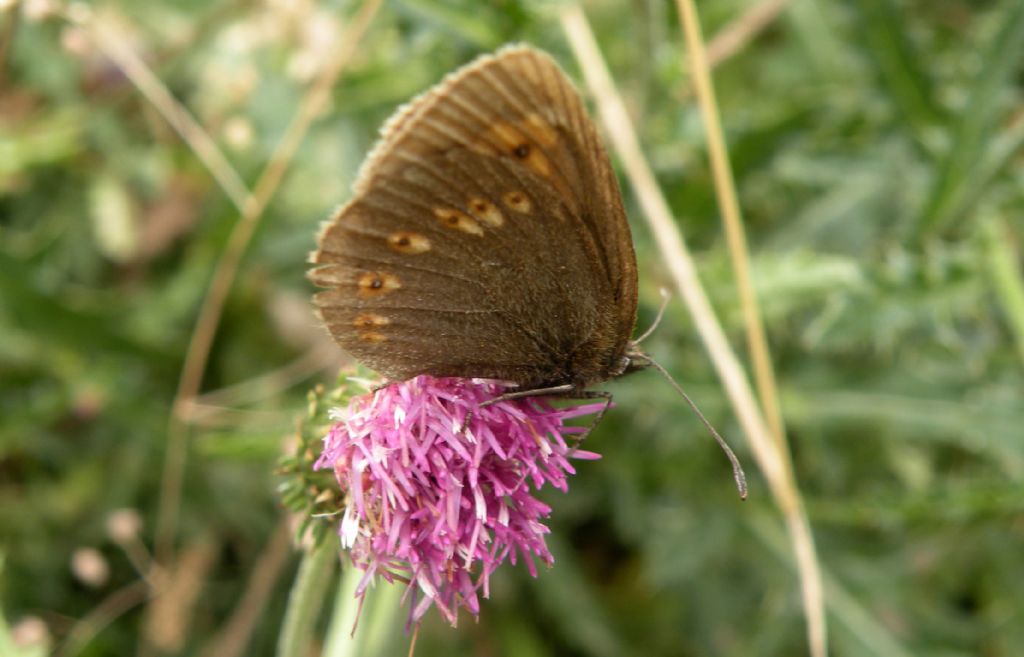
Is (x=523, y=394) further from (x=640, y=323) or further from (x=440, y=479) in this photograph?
(x=640, y=323)

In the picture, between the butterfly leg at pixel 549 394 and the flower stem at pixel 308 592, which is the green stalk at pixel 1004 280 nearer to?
the butterfly leg at pixel 549 394

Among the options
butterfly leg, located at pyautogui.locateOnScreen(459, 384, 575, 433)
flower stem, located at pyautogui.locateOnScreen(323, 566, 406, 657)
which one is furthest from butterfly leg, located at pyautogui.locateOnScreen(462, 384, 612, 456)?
flower stem, located at pyautogui.locateOnScreen(323, 566, 406, 657)

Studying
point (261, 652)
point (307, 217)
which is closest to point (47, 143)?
point (307, 217)

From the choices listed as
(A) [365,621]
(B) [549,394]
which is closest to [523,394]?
(B) [549,394]

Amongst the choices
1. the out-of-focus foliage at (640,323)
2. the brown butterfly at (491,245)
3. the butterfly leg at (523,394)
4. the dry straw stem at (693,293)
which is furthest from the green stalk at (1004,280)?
the butterfly leg at (523,394)

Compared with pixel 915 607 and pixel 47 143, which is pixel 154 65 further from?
pixel 915 607

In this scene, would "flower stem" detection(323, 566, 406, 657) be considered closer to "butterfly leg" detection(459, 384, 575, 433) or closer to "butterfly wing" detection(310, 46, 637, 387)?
"butterfly leg" detection(459, 384, 575, 433)
